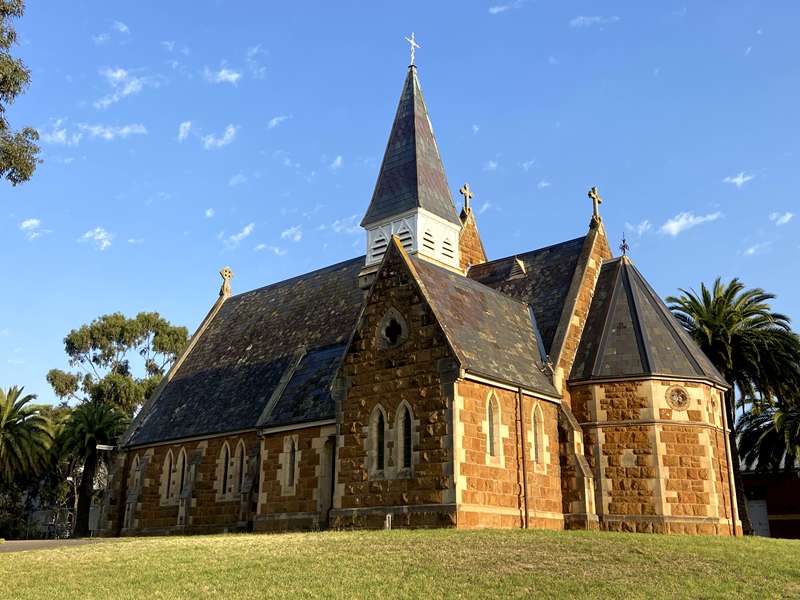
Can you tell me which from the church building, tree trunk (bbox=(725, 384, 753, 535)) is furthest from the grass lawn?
tree trunk (bbox=(725, 384, 753, 535))

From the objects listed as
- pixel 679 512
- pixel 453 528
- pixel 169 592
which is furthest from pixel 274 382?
pixel 169 592

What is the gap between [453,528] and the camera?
68.0 feet

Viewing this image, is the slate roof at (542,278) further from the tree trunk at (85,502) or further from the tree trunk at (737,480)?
the tree trunk at (85,502)

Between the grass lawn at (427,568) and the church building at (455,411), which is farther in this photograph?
the church building at (455,411)

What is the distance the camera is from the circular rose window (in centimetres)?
2562

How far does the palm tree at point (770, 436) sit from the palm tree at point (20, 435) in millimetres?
41359

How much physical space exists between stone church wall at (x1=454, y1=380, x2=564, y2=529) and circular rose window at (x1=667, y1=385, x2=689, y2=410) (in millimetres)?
3758

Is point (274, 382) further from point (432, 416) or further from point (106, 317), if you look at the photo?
point (106, 317)

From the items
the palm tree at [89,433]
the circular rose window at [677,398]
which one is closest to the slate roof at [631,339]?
the circular rose window at [677,398]

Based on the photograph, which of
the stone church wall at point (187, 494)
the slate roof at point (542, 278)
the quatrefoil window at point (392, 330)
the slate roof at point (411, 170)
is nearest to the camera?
the quatrefoil window at point (392, 330)

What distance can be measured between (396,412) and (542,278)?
10.3 m

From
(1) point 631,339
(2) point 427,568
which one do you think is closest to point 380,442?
(2) point 427,568

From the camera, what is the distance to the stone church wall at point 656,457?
24.5 meters

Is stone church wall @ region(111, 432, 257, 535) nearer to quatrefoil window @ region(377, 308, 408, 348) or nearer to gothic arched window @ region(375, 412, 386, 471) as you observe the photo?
gothic arched window @ region(375, 412, 386, 471)
